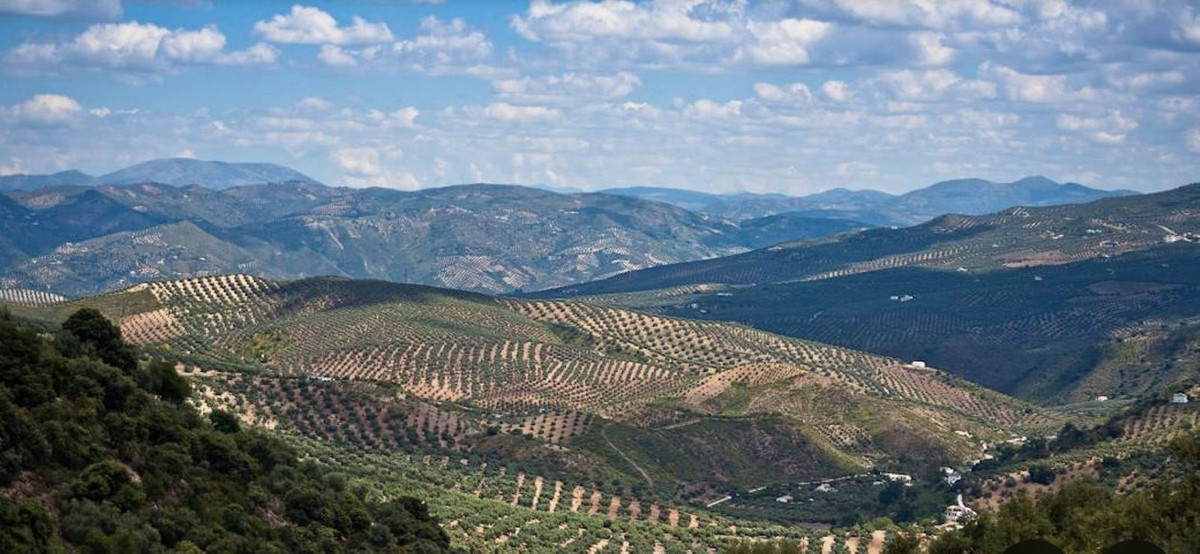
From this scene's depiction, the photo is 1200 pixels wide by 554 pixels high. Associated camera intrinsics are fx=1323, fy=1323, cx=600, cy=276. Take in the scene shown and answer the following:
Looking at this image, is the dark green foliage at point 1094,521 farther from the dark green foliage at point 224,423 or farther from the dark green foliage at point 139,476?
the dark green foliage at point 224,423

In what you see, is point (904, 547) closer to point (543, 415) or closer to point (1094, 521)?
point (1094, 521)

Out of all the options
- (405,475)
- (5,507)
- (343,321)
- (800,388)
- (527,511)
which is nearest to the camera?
(5,507)

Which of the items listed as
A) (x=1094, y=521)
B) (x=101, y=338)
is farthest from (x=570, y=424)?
(x=1094, y=521)

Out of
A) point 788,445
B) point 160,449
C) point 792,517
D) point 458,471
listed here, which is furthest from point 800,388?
point 160,449

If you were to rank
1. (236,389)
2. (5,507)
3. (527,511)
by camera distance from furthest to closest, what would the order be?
(236,389) < (527,511) < (5,507)

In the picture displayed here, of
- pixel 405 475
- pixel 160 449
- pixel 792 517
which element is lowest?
pixel 792 517

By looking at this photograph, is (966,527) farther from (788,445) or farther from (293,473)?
(788,445)

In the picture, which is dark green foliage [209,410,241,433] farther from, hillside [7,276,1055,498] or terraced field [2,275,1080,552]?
hillside [7,276,1055,498]

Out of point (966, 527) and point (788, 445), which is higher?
point (966, 527)
